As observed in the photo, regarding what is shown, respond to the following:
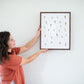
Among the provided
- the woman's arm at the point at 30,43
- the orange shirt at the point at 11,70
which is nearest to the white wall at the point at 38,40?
the woman's arm at the point at 30,43

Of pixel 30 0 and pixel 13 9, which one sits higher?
pixel 30 0

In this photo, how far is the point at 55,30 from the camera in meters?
1.66

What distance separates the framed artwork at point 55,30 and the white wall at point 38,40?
0.23 feet

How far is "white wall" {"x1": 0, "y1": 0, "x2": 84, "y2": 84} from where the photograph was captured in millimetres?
1677

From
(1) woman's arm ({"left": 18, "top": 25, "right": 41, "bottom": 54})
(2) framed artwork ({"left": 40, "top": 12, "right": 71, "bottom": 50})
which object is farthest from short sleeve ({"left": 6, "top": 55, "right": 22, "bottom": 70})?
(2) framed artwork ({"left": 40, "top": 12, "right": 71, "bottom": 50})

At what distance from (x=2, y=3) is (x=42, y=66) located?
1128mm

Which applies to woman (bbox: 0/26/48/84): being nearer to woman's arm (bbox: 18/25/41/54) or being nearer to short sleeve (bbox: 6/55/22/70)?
→ short sleeve (bbox: 6/55/22/70)

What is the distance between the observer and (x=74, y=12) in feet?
5.49

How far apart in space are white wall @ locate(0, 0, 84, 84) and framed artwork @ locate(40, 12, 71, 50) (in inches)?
2.8

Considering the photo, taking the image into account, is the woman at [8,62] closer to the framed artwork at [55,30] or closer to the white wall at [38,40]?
the white wall at [38,40]

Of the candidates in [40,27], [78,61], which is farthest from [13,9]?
[78,61]

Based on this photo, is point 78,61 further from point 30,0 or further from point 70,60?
point 30,0

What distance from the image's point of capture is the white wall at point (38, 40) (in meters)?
1.68

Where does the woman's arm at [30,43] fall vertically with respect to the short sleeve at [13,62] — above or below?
above
